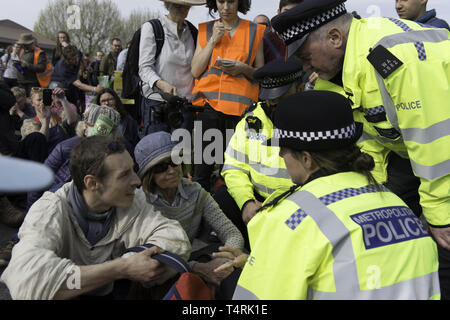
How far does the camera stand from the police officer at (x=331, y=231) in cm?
134

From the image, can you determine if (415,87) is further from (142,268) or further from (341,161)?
(142,268)

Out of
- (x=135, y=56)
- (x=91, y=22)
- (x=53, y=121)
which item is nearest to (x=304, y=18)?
(x=135, y=56)

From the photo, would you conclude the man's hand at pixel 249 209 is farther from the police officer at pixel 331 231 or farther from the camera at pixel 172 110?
the police officer at pixel 331 231

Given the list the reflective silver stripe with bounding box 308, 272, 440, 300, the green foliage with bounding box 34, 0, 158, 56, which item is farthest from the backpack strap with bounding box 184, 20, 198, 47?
the green foliage with bounding box 34, 0, 158, 56

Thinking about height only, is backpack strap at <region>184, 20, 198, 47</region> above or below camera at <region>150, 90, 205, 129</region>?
above

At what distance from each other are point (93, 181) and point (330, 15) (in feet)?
4.59

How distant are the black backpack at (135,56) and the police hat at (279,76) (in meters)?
1.17

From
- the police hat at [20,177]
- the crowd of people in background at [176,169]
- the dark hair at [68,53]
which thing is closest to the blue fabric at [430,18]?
the crowd of people in background at [176,169]

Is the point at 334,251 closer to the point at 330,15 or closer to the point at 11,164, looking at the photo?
the point at 11,164

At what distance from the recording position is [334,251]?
1342mm

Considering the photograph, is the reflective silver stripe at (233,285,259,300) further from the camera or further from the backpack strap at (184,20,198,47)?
Answer: the backpack strap at (184,20,198,47)

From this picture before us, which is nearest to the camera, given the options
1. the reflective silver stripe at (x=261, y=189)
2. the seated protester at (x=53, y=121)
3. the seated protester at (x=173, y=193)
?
the seated protester at (x=173, y=193)

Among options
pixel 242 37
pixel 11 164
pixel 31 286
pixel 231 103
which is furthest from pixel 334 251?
pixel 242 37

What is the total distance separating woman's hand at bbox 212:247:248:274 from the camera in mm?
2110
